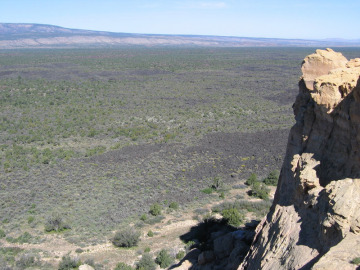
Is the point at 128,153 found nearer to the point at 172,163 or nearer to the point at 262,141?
the point at 172,163

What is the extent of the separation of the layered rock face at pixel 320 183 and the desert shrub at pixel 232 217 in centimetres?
637

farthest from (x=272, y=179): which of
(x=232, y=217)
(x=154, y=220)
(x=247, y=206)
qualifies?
(x=154, y=220)

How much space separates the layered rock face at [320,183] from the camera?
6727 millimetres

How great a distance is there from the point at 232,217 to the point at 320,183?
8.63 m

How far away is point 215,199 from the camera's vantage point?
20969 millimetres

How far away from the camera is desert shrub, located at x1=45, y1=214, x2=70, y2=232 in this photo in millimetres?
17172

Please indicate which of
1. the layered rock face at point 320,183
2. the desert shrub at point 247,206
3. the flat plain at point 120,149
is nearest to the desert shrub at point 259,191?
the desert shrub at point 247,206

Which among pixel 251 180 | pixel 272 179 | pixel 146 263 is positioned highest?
pixel 272 179

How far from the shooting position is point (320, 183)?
874 centimetres

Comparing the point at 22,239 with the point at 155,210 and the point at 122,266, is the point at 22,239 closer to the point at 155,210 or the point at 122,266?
the point at 122,266

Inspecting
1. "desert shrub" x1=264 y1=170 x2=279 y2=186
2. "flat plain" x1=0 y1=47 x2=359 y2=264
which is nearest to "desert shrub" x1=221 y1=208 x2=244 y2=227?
"flat plain" x1=0 y1=47 x2=359 y2=264

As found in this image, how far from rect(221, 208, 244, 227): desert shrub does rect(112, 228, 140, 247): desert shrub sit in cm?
439

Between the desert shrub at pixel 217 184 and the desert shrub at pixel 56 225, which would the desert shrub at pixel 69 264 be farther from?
the desert shrub at pixel 217 184

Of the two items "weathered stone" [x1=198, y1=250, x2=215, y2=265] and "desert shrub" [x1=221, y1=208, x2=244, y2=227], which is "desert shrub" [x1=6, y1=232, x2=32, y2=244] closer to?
"weathered stone" [x1=198, y1=250, x2=215, y2=265]
